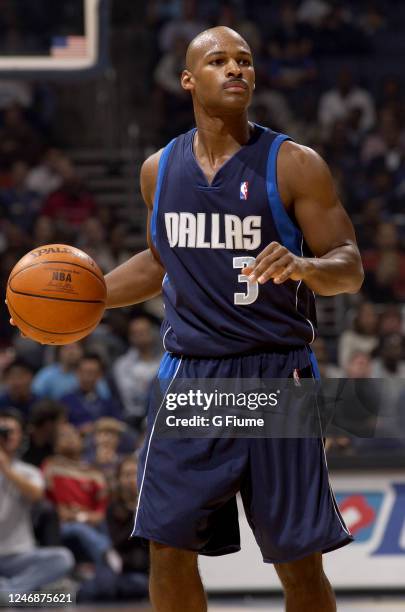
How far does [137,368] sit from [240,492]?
501cm

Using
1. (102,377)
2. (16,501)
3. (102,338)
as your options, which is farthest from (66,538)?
(102,338)

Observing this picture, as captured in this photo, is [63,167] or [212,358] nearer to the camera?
[212,358]

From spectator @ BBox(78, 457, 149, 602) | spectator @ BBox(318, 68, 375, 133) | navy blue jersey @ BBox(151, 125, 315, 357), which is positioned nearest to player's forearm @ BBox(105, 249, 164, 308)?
navy blue jersey @ BBox(151, 125, 315, 357)

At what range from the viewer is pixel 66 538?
22.8 feet

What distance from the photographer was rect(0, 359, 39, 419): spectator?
7.89 metres

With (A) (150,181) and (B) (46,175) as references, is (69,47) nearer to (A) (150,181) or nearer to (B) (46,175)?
Result: (A) (150,181)

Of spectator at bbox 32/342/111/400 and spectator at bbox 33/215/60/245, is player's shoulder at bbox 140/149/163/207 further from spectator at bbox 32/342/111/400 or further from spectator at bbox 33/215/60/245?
spectator at bbox 33/215/60/245

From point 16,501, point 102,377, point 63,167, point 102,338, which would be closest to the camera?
point 16,501

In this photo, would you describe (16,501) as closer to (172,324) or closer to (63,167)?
(172,324)

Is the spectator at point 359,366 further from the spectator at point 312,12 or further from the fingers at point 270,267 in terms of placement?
the spectator at point 312,12

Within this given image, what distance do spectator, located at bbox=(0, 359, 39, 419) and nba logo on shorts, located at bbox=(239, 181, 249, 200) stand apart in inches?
178

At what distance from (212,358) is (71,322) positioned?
0.48 m

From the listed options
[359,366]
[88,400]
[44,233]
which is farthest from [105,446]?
[44,233]

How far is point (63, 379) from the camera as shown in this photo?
27.2ft
